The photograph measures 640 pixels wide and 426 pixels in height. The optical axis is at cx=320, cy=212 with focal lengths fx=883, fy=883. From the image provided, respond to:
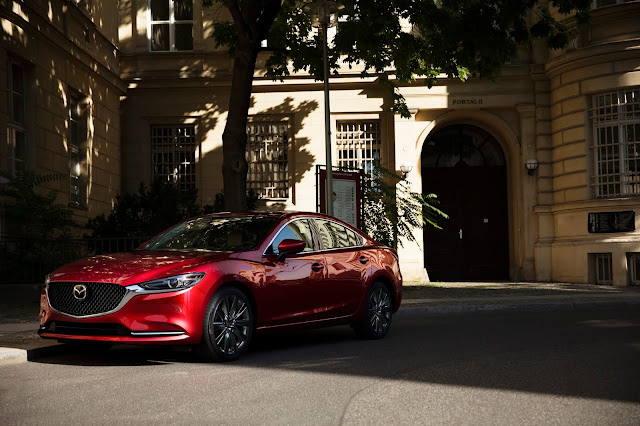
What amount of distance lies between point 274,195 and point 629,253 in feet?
33.6

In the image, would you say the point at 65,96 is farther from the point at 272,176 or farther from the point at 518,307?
the point at 518,307

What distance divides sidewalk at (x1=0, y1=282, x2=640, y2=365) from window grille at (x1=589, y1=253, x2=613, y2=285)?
120cm

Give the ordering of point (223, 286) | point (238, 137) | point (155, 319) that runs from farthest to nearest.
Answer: point (238, 137), point (223, 286), point (155, 319)

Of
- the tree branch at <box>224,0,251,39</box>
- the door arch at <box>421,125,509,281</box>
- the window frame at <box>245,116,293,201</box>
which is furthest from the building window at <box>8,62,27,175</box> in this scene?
the door arch at <box>421,125,509,281</box>

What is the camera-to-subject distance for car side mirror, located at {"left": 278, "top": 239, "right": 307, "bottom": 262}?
9680mm

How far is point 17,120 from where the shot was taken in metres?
19.2

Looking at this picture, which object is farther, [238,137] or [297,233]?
[238,137]

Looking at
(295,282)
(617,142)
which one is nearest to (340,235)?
(295,282)

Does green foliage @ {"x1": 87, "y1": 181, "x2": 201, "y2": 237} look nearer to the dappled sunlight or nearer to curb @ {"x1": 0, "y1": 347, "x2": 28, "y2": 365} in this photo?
the dappled sunlight

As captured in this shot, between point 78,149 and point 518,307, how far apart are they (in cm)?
1220

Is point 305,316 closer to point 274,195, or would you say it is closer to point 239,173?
point 239,173

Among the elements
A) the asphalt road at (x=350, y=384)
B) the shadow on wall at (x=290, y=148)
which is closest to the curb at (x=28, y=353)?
the asphalt road at (x=350, y=384)

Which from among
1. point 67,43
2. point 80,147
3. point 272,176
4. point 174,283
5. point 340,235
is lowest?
point 174,283

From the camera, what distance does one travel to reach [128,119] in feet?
87.1
